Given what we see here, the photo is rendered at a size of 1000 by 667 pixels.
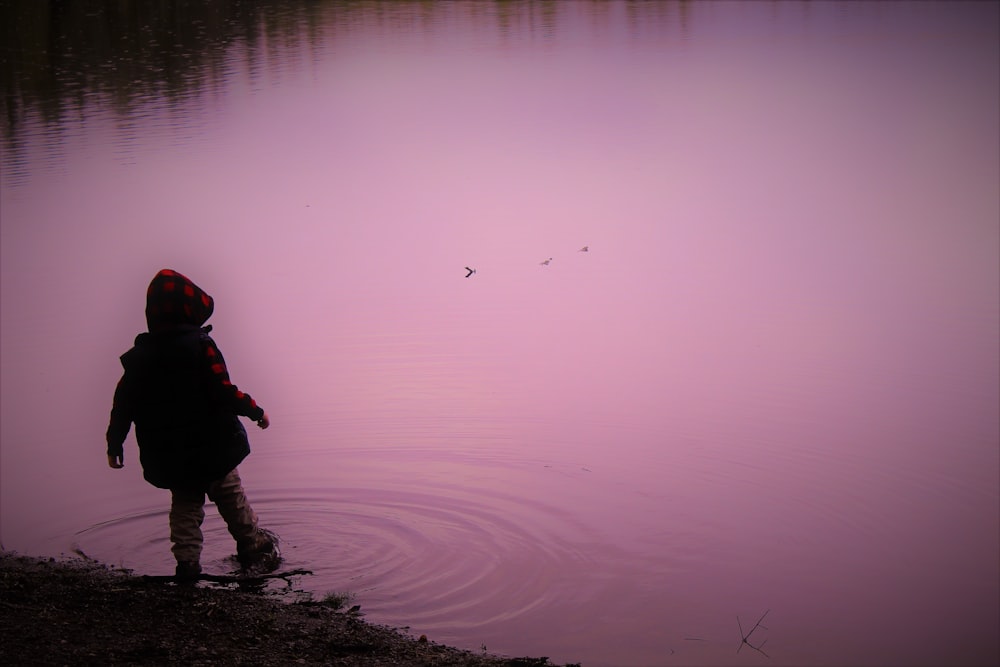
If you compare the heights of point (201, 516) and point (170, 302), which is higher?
point (170, 302)

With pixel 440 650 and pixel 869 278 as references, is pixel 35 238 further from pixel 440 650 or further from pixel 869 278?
pixel 440 650

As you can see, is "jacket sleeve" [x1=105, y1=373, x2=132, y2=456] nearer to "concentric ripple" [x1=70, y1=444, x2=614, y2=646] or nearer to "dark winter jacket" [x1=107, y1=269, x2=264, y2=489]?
"dark winter jacket" [x1=107, y1=269, x2=264, y2=489]

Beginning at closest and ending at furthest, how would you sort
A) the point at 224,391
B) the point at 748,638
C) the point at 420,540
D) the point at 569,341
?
the point at 748,638 < the point at 224,391 < the point at 420,540 < the point at 569,341

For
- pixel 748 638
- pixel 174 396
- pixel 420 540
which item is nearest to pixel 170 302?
pixel 174 396

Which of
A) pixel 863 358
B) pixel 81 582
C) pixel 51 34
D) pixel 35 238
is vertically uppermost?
pixel 51 34

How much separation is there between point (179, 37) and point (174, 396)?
26.4 m

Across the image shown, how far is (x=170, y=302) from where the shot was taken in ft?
18.6

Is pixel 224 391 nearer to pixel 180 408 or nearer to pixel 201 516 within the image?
pixel 180 408

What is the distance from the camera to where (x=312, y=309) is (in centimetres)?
1079

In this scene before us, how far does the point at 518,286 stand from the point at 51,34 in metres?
23.9

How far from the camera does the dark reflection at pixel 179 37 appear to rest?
21781 mm

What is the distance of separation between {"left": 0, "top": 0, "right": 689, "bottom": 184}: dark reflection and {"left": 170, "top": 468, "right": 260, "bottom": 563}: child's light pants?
11754mm

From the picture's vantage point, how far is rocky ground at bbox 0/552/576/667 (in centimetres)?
469

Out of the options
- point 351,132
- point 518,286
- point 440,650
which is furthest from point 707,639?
point 351,132
